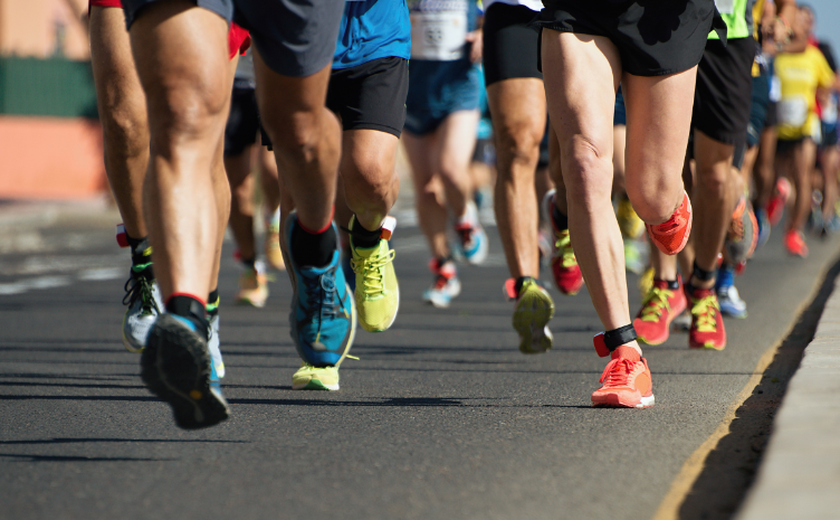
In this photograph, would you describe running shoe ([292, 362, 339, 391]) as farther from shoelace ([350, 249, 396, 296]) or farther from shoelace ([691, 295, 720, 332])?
shoelace ([691, 295, 720, 332])

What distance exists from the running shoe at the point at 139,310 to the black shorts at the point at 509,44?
1.82m

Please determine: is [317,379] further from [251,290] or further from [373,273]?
[251,290]

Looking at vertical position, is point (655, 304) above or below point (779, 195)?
above

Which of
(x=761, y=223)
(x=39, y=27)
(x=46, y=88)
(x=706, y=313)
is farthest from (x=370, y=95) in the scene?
(x=39, y=27)

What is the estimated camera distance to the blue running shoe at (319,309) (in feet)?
12.4

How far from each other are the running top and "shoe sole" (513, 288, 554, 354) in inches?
44.2

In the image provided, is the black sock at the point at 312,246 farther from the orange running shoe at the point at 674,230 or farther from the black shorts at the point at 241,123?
the black shorts at the point at 241,123

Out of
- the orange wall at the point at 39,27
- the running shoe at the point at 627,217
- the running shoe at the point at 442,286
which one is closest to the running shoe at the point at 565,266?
the running shoe at the point at 627,217

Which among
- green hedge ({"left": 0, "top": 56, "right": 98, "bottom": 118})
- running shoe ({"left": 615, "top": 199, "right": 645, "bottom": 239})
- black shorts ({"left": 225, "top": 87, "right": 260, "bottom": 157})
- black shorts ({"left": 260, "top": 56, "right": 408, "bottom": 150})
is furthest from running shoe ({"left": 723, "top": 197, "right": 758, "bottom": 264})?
green hedge ({"left": 0, "top": 56, "right": 98, "bottom": 118})

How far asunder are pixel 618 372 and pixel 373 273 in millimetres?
1118

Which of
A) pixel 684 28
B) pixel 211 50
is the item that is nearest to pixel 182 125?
pixel 211 50

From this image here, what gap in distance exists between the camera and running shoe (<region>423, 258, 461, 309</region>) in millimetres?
7625

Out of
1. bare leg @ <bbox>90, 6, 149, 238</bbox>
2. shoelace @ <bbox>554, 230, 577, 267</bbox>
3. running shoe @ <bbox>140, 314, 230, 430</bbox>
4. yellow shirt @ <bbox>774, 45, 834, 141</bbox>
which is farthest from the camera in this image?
yellow shirt @ <bbox>774, 45, 834, 141</bbox>

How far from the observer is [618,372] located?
3.69m
